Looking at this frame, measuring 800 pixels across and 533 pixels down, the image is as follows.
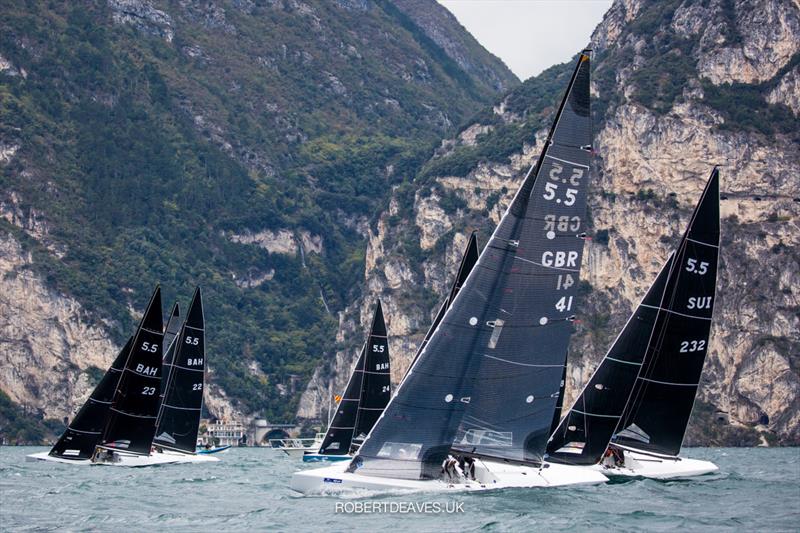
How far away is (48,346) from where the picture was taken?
148000mm

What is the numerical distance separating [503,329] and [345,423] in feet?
105

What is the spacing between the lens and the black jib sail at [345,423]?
2458 inches

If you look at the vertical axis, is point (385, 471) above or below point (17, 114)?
below

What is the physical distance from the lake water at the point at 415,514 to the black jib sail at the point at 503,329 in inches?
53.7

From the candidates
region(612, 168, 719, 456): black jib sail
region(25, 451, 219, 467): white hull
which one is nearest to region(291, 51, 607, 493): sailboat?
region(612, 168, 719, 456): black jib sail

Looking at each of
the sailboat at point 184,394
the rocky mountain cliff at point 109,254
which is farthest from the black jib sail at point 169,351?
the rocky mountain cliff at point 109,254

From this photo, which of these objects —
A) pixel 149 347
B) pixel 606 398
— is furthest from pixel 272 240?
pixel 606 398

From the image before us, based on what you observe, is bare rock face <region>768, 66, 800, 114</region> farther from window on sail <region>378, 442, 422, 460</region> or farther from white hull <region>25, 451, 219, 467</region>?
window on sail <region>378, 442, 422, 460</region>

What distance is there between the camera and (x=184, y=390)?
201 ft

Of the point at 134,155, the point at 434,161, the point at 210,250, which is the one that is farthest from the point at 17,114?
the point at 434,161

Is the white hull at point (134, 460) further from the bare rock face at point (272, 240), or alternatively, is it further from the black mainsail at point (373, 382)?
the bare rock face at point (272, 240)

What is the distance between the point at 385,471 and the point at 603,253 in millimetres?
114940

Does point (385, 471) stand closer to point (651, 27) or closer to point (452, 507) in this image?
point (452, 507)

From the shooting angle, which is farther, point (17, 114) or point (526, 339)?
point (17, 114)
